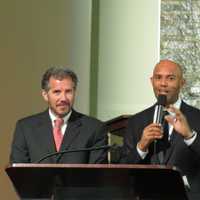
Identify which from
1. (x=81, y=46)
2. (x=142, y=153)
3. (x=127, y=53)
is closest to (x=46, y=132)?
(x=142, y=153)

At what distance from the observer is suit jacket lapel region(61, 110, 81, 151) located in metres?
3.66

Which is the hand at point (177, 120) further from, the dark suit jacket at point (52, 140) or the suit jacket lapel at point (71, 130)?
the suit jacket lapel at point (71, 130)

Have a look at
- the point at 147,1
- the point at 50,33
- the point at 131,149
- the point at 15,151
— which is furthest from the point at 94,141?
the point at 147,1

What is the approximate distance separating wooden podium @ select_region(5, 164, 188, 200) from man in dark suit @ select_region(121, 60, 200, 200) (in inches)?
23.9

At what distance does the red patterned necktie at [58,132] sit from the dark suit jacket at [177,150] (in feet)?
1.23

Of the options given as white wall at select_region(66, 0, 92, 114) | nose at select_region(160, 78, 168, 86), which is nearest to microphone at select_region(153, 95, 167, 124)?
nose at select_region(160, 78, 168, 86)

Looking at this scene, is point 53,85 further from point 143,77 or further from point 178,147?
point 143,77

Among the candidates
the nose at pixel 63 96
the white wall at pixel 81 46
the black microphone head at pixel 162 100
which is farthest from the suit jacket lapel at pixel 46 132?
the white wall at pixel 81 46

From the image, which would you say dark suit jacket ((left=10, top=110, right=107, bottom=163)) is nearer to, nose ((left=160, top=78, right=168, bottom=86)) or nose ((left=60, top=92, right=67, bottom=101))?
nose ((left=60, top=92, right=67, bottom=101))

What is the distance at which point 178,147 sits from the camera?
12.5ft

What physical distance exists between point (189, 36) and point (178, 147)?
2121 millimetres

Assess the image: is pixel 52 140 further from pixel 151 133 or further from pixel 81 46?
pixel 81 46

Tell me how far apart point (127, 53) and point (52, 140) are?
2.24m

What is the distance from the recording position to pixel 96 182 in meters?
2.73
